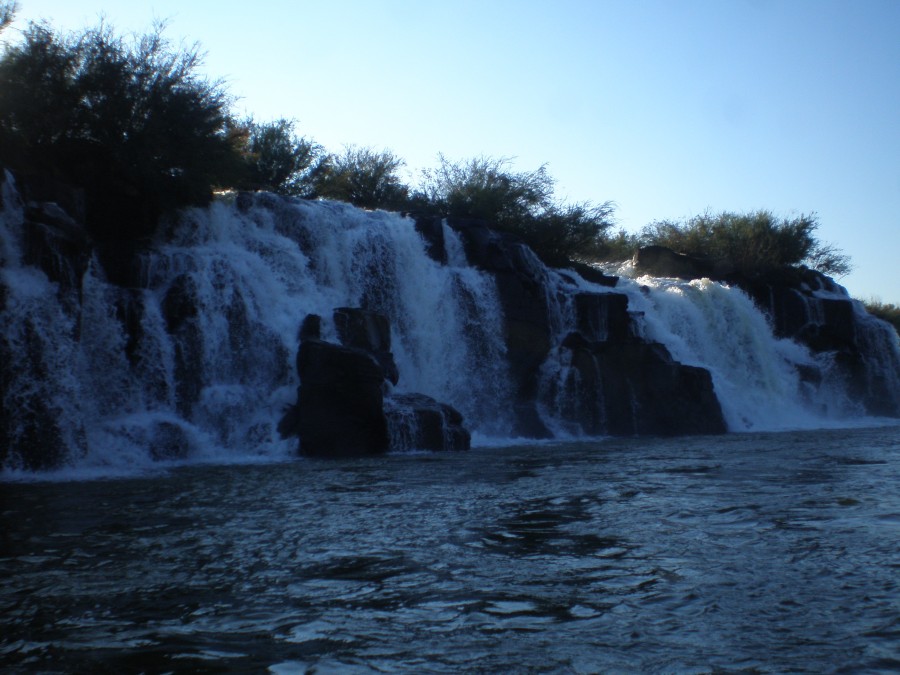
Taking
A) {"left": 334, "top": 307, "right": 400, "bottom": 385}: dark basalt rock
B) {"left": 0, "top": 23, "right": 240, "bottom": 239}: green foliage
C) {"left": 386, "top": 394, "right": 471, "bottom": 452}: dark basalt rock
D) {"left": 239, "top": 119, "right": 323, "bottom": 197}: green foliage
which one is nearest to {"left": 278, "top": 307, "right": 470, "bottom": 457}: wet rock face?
{"left": 386, "top": 394, "right": 471, "bottom": 452}: dark basalt rock

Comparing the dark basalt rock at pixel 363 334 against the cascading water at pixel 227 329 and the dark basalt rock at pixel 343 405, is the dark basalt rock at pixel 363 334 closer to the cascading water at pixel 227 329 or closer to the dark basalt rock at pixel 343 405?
the cascading water at pixel 227 329

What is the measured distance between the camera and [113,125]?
19422mm

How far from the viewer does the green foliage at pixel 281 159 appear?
33688mm

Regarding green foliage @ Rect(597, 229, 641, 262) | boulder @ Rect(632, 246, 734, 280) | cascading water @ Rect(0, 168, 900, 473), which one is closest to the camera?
cascading water @ Rect(0, 168, 900, 473)

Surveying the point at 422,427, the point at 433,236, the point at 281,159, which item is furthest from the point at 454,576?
the point at 281,159

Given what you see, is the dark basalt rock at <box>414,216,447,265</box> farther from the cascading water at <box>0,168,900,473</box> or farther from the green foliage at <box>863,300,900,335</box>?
the green foliage at <box>863,300,900,335</box>

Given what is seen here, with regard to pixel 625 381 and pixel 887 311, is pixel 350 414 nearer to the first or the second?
pixel 625 381

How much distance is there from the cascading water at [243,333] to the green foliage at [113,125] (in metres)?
0.84

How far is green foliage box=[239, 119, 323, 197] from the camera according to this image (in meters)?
33.7

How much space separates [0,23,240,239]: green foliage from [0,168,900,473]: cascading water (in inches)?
33.2

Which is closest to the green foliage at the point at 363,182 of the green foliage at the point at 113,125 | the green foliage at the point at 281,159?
the green foliage at the point at 281,159

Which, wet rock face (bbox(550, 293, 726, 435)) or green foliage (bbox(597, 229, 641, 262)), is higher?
green foliage (bbox(597, 229, 641, 262))

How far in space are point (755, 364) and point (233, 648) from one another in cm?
2714

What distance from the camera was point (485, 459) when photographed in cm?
1505
